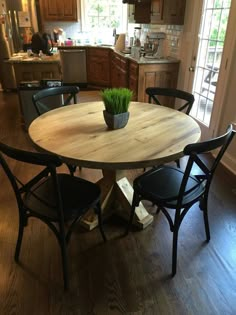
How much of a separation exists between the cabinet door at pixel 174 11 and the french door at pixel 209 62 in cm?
28

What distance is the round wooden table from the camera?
4.51 feet

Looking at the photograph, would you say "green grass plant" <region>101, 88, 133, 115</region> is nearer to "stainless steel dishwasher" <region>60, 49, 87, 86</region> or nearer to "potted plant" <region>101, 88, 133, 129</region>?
"potted plant" <region>101, 88, 133, 129</region>

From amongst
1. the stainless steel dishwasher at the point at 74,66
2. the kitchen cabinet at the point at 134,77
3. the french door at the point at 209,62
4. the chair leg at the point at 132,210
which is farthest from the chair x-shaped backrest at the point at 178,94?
the stainless steel dishwasher at the point at 74,66

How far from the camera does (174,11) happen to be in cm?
335

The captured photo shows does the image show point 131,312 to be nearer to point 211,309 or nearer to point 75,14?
point 211,309

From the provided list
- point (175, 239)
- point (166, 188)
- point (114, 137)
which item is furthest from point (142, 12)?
point (175, 239)

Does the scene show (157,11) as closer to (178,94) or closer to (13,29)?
(178,94)

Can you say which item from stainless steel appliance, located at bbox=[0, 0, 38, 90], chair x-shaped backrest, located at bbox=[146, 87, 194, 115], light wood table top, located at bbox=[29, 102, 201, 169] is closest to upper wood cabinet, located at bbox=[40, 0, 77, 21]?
stainless steel appliance, located at bbox=[0, 0, 38, 90]

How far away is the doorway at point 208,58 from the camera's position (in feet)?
9.41

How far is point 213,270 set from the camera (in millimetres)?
1698

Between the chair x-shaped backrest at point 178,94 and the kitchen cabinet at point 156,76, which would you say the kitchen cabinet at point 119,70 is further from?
the chair x-shaped backrest at point 178,94

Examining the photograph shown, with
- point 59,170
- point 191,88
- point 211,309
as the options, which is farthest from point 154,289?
point 191,88

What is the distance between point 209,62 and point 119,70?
180 cm

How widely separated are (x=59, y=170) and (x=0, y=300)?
4.82 ft
